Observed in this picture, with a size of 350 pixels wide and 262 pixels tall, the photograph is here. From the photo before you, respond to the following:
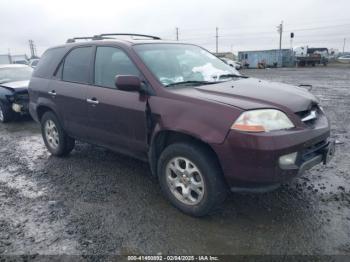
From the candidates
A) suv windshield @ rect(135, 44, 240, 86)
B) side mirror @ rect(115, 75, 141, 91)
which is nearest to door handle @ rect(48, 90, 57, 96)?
suv windshield @ rect(135, 44, 240, 86)

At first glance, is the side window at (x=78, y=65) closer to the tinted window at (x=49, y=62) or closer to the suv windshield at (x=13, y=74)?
the tinted window at (x=49, y=62)

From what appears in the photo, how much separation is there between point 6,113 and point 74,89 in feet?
15.3

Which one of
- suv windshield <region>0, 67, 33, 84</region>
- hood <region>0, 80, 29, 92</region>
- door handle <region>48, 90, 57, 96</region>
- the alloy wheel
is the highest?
suv windshield <region>0, 67, 33, 84</region>

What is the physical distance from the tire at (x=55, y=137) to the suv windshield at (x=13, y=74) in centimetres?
435

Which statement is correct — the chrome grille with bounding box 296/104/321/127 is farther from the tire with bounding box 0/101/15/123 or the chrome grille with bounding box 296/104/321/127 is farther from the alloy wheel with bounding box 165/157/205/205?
the tire with bounding box 0/101/15/123

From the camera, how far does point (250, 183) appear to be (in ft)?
8.70

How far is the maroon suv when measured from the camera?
8.50 feet

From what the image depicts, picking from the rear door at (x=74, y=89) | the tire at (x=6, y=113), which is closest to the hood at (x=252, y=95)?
the rear door at (x=74, y=89)

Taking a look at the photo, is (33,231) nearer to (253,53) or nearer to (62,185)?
(62,185)

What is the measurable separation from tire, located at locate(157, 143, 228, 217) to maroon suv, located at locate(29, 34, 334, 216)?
0.01 meters

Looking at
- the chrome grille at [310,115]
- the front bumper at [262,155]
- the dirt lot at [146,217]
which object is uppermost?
the chrome grille at [310,115]

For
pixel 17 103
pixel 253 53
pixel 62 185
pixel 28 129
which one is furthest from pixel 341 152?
pixel 253 53

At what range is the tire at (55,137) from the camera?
4715 millimetres

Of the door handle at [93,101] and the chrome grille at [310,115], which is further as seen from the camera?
the door handle at [93,101]
